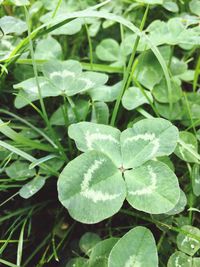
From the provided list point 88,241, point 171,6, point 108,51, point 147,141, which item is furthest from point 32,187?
point 171,6

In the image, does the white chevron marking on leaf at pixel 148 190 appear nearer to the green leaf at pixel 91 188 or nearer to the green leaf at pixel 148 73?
the green leaf at pixel 91 188

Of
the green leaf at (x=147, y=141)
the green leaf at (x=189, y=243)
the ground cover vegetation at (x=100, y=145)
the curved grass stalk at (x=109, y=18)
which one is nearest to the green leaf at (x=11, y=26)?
the ground cover vegetation at (x=100, y=145)

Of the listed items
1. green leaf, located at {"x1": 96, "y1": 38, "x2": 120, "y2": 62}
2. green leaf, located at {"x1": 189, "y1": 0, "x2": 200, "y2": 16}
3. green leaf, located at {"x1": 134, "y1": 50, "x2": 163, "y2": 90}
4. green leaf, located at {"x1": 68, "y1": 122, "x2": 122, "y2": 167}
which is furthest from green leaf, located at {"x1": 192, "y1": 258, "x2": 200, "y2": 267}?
green leaf, located at {"x1": 189, "y1": 0, "x2": 200, "y2": 16}

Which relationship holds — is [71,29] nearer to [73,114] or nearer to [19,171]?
[73,114]

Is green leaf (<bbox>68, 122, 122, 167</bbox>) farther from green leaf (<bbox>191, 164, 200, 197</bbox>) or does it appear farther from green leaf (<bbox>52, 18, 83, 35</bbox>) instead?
green leaf (<bbox>52, 18, 83, 35</bbox>)

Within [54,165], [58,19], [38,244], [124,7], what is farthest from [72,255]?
[124,7]

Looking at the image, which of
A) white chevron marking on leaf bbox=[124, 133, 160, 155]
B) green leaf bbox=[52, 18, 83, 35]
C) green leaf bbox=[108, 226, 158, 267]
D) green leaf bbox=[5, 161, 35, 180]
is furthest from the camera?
green leaf bbox=[52, 18, 83, 35]
